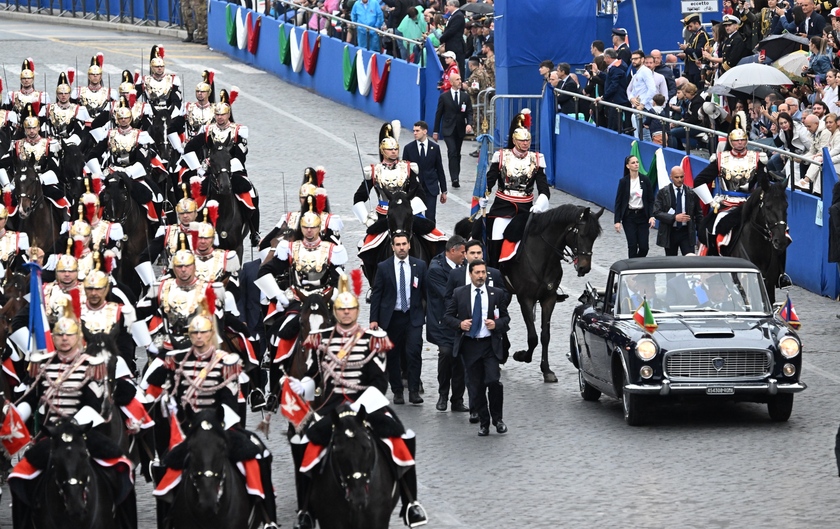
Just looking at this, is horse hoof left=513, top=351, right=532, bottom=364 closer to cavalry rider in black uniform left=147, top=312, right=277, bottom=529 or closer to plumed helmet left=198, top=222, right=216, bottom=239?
plumed helmet left=198, top=222, right=216, bottom=239

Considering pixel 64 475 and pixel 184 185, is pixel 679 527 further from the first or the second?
pixel 184 185

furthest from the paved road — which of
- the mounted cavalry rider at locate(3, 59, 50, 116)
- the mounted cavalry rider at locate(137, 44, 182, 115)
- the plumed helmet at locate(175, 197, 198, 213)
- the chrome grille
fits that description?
the mounted cavalry rider at locate(3, 59, 50, 116)

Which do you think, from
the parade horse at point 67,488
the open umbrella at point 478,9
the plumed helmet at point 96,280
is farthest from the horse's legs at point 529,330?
the open umbrella at point 478,9

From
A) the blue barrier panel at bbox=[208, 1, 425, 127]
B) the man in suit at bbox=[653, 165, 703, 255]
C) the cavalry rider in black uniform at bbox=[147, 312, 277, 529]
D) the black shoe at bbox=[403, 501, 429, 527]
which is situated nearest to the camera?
the black shoe at bbox=[403, 501, 429, 527]

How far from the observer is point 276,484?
15938 millimetres

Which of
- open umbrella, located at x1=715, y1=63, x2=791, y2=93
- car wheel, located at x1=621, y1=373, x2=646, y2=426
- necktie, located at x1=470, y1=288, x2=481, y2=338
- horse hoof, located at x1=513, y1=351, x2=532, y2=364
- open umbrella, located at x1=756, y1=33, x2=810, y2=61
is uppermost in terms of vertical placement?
open umbrella, located at x1=756, y1=33, x2=810, y2=61

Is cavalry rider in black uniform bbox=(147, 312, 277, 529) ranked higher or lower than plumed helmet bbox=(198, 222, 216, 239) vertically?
lower

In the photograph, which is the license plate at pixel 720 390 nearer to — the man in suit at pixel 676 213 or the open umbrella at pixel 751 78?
the man in suit at pixel 676 213

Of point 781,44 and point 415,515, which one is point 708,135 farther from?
Answer: point 415,515

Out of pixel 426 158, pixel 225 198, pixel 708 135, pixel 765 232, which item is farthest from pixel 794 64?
pixel 225 198

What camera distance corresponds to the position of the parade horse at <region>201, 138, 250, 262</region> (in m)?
24.7

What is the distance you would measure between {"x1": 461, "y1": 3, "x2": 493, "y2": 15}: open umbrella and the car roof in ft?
65.5

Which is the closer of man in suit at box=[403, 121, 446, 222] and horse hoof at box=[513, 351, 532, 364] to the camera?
horse hoof at box=[513, 351, 532, 364]

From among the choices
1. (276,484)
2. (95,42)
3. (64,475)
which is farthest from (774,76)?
(95,42)
